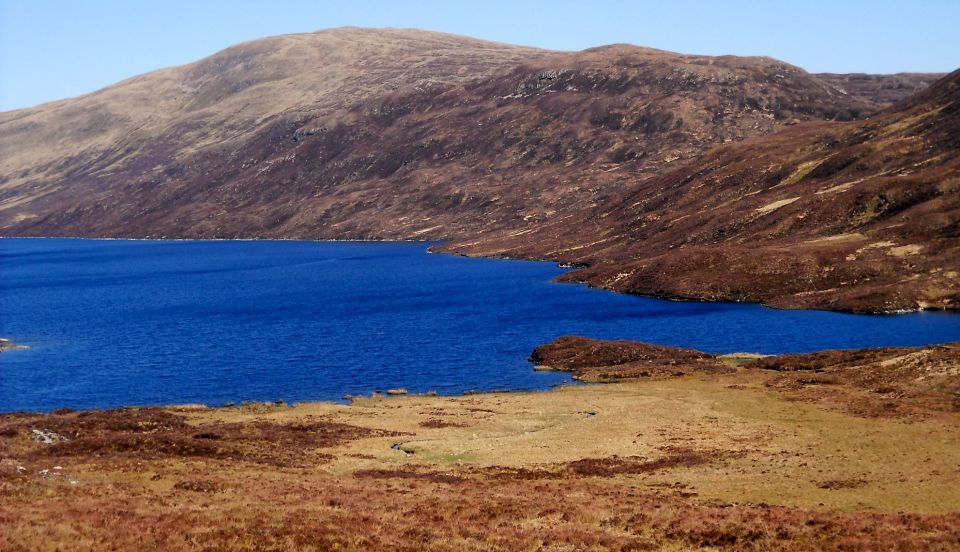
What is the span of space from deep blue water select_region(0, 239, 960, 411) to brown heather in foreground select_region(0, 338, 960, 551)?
14.2 m

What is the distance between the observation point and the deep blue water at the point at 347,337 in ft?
317

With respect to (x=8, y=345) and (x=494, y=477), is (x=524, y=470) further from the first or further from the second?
(x=8, y=345)

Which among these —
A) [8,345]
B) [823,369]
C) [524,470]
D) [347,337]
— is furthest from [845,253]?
[8,345]

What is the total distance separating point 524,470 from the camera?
55.2 meters

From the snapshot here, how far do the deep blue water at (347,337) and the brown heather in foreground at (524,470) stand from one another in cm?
1416

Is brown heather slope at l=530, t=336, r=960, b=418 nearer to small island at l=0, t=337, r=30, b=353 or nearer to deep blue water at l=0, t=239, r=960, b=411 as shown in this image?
deep blue water at l=0, t=239, r=960, b=411

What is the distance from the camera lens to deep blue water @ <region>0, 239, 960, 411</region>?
96.5 metres

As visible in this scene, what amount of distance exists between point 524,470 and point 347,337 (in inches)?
2989

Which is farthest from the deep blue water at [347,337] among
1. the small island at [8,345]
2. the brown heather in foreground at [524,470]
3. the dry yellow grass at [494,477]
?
the dry yellow grass at [494,477]

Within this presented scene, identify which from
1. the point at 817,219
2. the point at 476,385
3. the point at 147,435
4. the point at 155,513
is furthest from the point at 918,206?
the point at 155,513

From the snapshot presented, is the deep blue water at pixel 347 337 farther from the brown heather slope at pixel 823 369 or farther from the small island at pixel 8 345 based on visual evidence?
the brown heather slope at pixel 823 369

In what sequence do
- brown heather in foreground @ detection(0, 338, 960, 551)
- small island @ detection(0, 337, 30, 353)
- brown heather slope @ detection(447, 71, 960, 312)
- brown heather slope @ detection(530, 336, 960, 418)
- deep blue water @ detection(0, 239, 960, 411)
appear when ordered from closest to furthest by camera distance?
brown heather in foreground @ detection(0, 338, 960, 551)
brown heather slope @ detection(530, 336, 960, 418)
deep blue water @ detection(0, 239, 960, 411)
small island @ detection(0, 337, 30, 353)
brown heather slope @ detection(447, 71, 960, 312)

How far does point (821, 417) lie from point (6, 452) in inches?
2250

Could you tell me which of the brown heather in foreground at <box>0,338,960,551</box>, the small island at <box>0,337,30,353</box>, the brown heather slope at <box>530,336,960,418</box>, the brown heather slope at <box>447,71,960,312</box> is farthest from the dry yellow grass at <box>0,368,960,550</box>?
the brown heather slope at <box>447,71,960,312</box>
